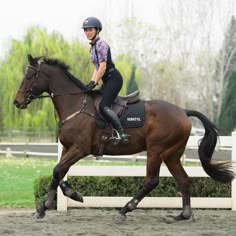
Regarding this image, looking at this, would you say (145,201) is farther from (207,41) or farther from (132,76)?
(207,41)

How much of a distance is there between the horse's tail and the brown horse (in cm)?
2

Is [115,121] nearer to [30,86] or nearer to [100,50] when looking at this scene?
[100,50]

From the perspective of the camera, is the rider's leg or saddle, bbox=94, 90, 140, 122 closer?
the rider's leg

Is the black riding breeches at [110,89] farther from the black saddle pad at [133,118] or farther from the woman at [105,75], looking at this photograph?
the black saddle pad at [133,118]

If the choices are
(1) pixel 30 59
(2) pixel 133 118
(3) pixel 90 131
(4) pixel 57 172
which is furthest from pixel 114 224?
(1) pixel 30 59

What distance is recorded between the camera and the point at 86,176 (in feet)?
29.7

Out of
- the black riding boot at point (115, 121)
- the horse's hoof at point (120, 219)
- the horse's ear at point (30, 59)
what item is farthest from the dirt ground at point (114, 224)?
Result: the horse's ear at point (30, 59)

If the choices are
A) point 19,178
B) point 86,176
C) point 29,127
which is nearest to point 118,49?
point 29,127

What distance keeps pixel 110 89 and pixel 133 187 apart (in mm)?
2278

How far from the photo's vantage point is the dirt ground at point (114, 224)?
6.45m

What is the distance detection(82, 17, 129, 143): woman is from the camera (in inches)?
295

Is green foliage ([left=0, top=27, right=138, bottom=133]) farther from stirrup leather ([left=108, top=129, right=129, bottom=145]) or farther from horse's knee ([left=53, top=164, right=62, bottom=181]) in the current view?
horse's knee ([left=53, top=164, right=62, bottom=181])

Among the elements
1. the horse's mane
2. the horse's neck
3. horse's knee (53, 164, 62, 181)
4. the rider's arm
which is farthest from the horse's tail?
horse's knee (53, 164, 62, 181)

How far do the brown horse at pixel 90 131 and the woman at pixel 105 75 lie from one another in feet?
0.78
